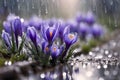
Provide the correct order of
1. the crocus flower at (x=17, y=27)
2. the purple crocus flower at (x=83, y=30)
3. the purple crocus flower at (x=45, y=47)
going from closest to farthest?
the purple crocus flower at (x=45, y=47)
the crocus flower at (x=17, y=27)
the purple crocus flower at (x=83, y=30)

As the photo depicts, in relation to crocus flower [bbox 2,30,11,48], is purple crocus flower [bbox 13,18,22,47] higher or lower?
higher

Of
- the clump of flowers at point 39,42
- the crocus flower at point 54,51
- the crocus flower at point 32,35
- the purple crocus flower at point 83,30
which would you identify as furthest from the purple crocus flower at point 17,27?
the purple crocus flower at point 83,30

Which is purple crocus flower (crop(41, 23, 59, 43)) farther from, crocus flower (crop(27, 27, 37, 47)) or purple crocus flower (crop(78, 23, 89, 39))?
purple crocus flower (crop(78, 23, 89, 39))

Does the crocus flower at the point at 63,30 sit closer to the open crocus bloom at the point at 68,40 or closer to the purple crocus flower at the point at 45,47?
the open crocus bloom at the point at 68,40

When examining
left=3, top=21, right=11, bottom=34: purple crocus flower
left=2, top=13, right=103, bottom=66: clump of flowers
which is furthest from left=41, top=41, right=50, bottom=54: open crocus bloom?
left=3, top=21, right=11, bottom=34: purple crocus flower

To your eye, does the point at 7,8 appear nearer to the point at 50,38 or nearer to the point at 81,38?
the point at 81,38

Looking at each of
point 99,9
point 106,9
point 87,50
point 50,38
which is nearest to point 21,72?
point 50,38

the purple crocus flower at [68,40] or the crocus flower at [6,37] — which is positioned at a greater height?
the crocus flower at [6,37]

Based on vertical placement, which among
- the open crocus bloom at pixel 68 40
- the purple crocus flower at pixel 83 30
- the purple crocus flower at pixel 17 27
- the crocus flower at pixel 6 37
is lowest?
the purple crocus flower at pixel 83 30

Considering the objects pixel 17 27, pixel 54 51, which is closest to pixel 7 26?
pixel 17 27

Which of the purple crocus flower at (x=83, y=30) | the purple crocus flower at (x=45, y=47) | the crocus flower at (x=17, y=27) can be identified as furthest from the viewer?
the purple crocus flower at (x=83, y=30)

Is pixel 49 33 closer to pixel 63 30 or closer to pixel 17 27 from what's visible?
pixel 17 27
